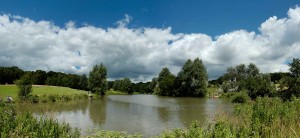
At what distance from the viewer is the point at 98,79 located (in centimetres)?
7538

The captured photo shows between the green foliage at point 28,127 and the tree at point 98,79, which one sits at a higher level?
the tree at point 98,79

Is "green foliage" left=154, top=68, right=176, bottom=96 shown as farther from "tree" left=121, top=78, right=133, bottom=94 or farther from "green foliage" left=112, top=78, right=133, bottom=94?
"green foliage" left=112, top=78, right=133, bottom=94

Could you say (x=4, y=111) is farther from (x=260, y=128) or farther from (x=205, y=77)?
(x=205, y=77)

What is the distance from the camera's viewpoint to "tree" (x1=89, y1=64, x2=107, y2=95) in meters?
75.2

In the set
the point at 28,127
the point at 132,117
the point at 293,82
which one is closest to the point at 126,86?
the point at 293,82

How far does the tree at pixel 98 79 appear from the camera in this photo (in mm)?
75188

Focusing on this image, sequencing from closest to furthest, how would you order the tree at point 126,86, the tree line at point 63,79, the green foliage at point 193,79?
the green foliage at point 193,79 → the tree line at point 63,79 → the tree at point 126,86

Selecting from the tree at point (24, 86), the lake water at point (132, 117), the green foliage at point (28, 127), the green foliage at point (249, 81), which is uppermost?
the green foliage at point (249, 81)

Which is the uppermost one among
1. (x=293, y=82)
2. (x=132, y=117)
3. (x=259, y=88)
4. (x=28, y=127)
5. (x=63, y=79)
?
(x=63, y=79)

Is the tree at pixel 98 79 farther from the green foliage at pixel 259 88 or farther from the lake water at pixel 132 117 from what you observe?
the lake water at pixel 132 117

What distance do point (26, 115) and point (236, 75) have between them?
3646 inches

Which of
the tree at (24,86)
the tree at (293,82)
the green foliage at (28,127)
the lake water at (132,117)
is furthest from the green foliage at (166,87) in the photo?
the green foliage at (28,127)

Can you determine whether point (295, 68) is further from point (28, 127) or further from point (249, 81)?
point (28, 127)

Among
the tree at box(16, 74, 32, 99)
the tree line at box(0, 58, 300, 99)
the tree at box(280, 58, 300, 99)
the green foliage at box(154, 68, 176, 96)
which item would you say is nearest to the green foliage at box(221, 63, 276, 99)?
the tree line at box(0, 58, 300, 99)
